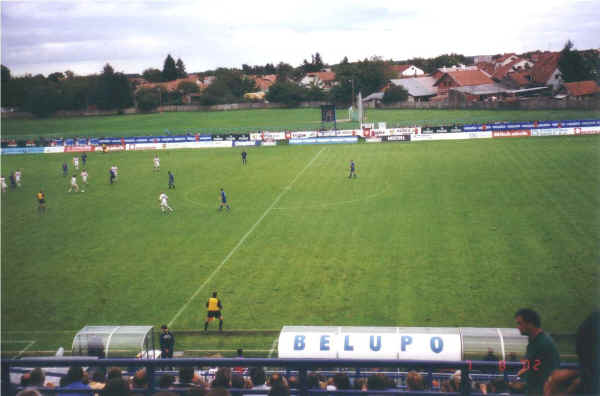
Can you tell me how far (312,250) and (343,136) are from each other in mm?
40527

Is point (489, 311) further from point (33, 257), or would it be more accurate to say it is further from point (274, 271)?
point (33, 257)

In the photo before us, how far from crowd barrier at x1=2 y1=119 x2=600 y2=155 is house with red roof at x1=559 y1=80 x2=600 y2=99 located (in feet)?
106

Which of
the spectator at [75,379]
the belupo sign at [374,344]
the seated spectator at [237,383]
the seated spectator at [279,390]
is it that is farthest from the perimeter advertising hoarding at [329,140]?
the seated spectator at [279,390]

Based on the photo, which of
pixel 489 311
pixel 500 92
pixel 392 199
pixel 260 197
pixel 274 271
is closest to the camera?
pixel 489 311

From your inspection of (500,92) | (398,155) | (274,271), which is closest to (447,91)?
(500,92)

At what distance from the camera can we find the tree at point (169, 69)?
6555 inches

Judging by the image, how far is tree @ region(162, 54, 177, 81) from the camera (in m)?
166

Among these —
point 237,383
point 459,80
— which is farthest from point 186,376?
point 459,80

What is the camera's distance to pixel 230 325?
679 inches

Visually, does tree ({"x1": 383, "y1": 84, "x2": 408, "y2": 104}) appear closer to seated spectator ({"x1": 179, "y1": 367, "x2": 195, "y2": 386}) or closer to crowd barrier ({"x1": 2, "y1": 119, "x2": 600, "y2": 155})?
crowd barrier ({"x1": 2, "y1": 119, "x2": 600, "y2": 155})

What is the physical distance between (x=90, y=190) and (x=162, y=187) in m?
5.91

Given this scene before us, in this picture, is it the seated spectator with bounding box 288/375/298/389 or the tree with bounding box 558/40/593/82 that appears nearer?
the seated spectator with bounding box 288/375/298/389

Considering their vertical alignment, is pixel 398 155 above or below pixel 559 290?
above

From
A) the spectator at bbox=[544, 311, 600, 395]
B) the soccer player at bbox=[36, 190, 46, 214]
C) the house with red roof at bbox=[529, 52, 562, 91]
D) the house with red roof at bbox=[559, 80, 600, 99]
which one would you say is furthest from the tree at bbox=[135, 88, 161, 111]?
the spectator at bbox=[544, 311, 600, 395]
